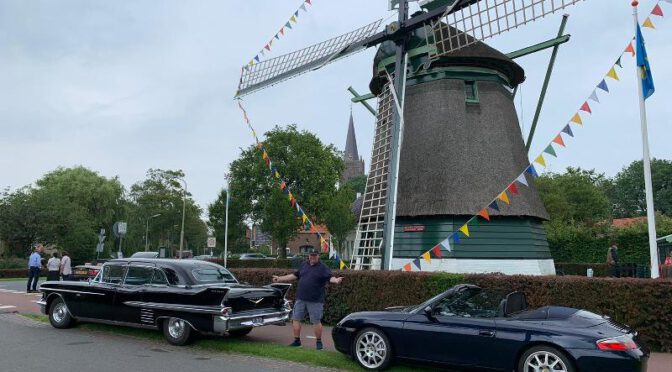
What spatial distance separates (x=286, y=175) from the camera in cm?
4109

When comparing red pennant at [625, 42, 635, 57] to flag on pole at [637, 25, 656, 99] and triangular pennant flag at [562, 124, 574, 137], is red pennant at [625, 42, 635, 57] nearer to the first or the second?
flag on pole at [637, 25, 656, 99]

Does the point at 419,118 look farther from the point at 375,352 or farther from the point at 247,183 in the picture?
the point at 247,183

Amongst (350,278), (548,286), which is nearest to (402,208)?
(350,278)

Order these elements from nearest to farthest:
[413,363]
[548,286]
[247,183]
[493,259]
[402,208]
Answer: [413,363], [548,286], [493,259], [402,208], [247,183]

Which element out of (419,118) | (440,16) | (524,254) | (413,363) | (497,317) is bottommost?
(413,363)

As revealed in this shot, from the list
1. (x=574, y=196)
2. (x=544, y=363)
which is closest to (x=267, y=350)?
(x=544, y=363)

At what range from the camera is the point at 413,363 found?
23.7 ft

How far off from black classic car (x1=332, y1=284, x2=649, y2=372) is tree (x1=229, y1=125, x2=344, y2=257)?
31956mm

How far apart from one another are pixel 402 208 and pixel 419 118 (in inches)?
133

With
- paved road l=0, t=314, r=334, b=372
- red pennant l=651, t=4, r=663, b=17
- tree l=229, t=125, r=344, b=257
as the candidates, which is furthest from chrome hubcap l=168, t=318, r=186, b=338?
tree l=229, t=125, r=344, b=257

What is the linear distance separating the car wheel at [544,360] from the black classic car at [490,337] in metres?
0.01

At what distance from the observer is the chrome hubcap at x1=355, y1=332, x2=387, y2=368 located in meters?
7.30

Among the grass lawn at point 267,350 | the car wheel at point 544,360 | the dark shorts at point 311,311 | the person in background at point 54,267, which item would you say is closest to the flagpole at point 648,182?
the car wheel at point 544,360

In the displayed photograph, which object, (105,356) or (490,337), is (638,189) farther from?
(105,356)
